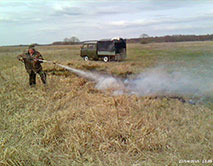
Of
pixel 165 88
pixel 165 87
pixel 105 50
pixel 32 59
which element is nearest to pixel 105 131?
pixel 165 88

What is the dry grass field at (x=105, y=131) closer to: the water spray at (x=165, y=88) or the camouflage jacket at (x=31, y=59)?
the water spray at (x=165, y=88)

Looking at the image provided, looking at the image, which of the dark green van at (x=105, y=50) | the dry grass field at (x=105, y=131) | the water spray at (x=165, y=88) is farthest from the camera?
the dark green van at (x=105, y=50)

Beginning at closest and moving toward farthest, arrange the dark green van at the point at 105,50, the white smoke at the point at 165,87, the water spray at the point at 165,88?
the water spray at the point at 165,88
the white smoke at the point at 165,87
the dark green van at the point at 105,50

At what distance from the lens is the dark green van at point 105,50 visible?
13500 millimetres

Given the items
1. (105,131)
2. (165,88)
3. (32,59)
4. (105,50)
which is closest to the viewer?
(105,131)

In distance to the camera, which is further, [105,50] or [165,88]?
[105,50]

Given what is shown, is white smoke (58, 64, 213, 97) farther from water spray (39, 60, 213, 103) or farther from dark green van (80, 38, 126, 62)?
dark green van (80, 38, 126, 62)

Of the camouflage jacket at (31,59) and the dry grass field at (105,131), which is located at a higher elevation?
the camouflage jacket at (31,59)

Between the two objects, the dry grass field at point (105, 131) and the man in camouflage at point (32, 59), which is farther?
the man in camouflage at point (32, 59)

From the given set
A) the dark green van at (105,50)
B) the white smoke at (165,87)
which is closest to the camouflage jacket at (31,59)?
the white smoke at (165,87)

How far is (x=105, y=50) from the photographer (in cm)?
1380

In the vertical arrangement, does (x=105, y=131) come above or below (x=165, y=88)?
below

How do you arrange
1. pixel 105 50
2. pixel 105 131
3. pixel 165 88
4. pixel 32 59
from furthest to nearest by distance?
pixel 105 50, pixel 32 59, pixel 165 88, pixel 105 131

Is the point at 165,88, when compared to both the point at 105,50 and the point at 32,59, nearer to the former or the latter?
the point at 32,59
